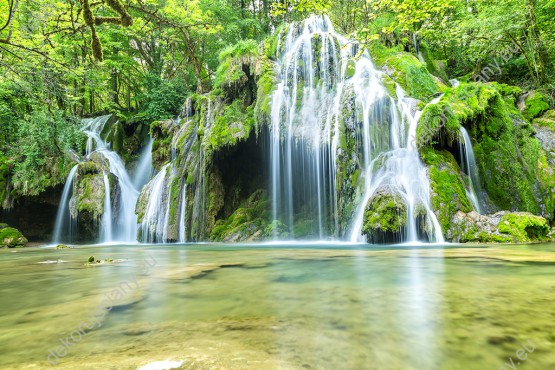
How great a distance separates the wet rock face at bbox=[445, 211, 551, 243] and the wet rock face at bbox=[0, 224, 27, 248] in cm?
1661

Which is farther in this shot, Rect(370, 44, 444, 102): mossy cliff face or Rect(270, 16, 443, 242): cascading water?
Rect(370, 44, 444, 102): mossy cliff face

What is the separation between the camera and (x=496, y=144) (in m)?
10.8

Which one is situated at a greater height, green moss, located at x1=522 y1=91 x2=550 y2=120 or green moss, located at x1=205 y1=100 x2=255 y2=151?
green moss, located at x1=522 y1=91 x2=550 y2=120

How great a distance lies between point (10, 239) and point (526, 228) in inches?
729

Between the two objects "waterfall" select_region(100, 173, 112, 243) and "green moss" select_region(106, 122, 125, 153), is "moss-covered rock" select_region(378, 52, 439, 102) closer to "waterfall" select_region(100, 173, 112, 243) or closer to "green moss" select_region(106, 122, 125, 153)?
"waterfall" select_region(100, 173, 112, 243)

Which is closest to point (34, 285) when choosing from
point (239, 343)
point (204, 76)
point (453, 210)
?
point (239, 343)

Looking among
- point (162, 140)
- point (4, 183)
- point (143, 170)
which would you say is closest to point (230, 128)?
point (162, 140)

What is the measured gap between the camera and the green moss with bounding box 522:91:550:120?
45.0 ft

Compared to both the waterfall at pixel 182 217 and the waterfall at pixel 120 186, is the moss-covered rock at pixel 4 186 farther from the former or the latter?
the waterfall at pixel 182 217

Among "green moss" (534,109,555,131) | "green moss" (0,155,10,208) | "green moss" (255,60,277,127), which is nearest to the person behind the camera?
"green moss" (534,109,555,131)

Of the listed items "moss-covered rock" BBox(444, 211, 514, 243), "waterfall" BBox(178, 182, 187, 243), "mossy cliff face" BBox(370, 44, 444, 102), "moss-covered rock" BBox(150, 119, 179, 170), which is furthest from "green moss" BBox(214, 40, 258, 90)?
"moss-covered rock" BBox(444, 211, 514, 243)

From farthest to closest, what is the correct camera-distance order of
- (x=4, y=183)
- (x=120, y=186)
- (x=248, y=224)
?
(x=120, y=186) < (x=4, y=183) < (x=248, y=224)

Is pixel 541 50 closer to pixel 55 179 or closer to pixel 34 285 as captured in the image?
pixel 34 285

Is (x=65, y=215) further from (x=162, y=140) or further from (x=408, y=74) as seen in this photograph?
(x=408, y=74)
